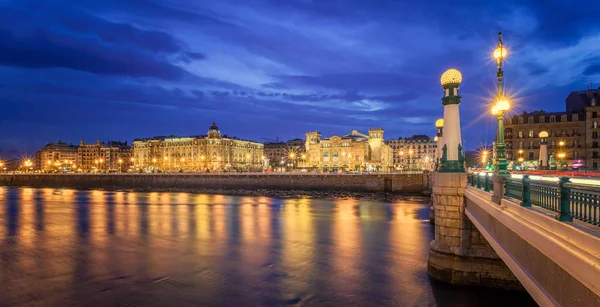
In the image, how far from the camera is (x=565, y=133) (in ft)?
256

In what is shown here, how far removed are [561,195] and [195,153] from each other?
170098 mm

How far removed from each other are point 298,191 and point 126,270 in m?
60.4

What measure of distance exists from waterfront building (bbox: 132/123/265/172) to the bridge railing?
151m

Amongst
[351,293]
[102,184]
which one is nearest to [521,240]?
[351,293]

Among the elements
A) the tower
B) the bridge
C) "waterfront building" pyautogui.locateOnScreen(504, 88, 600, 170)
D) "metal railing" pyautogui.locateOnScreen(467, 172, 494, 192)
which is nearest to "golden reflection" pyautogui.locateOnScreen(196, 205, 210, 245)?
the bridge

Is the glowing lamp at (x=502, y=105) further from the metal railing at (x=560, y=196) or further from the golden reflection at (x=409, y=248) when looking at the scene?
the golden reflection at (x=409, y=248)

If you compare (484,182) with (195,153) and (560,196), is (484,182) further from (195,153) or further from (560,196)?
(195,153)

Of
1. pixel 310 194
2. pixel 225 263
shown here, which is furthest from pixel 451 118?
pixel 310 194

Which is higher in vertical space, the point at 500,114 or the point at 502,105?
the point at 502,105

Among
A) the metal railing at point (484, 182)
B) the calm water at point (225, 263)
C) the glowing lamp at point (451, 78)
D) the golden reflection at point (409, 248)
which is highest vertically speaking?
the glowing lamp at point (451, 78)

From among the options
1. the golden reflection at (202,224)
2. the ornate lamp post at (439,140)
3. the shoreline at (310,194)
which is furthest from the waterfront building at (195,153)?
the ornate lamp post at (439,140)

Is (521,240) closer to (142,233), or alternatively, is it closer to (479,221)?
(479,221)

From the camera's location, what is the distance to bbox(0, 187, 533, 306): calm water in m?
17.5

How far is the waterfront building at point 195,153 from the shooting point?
166625 mm
